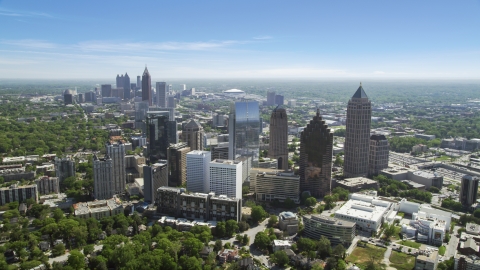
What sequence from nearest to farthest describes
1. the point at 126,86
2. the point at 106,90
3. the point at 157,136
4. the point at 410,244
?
the point at 410,244, the point at 157,136, the point at 126,86, the point at 106,90

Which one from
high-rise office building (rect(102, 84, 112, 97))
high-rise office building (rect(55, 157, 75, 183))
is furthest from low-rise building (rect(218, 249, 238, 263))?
high-rise office building (rect(102, 84, 112, 97))

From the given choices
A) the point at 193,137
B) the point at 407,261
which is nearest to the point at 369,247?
the point at 407,261

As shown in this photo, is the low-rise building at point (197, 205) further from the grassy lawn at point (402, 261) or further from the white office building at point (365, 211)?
the grassy lawn at point (402, 261)

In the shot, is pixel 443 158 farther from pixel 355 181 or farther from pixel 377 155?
pixel 355 181

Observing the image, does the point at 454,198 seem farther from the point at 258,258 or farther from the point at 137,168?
the point at 137,168

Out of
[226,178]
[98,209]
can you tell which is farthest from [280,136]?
[98,209]

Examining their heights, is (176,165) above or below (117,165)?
below

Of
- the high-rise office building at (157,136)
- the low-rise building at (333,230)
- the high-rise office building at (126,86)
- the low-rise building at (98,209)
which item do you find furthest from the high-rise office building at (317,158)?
the high-rise office building at (126,86)
